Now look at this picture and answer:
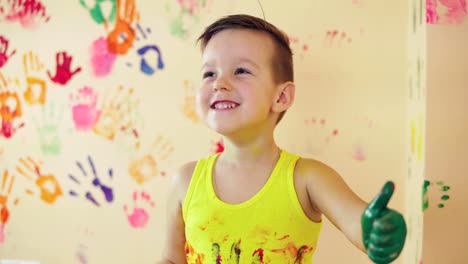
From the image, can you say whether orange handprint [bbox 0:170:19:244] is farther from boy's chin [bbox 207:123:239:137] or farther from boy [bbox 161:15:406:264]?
boy's chin [bbox 207:123:239:137]

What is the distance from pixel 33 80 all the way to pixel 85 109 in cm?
17

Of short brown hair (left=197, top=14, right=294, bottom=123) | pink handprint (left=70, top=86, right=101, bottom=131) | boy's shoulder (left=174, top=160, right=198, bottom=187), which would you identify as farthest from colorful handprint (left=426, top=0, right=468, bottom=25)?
pink handprint (left=70, top=86, right=101, bottom=131)

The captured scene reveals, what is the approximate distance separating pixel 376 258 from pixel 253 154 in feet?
1.26

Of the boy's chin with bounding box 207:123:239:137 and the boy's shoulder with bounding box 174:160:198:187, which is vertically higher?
the boy's chin with bounding box 207:123:239:137

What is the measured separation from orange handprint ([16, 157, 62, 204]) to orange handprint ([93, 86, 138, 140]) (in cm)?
19

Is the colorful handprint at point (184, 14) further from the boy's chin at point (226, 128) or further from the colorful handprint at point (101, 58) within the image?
the boy's chin at point (226, 128)

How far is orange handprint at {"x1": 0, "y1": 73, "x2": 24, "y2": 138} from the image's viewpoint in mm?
1425

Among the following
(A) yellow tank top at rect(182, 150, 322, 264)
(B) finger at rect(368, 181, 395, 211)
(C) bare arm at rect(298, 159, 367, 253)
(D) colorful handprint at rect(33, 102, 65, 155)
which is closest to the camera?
(B) finger at rect(368, 181, 395, 211)

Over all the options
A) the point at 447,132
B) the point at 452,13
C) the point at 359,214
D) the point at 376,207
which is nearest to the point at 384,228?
the point at 376,207

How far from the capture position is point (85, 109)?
1382 mm

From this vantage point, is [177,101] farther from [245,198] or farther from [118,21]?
[245,198]

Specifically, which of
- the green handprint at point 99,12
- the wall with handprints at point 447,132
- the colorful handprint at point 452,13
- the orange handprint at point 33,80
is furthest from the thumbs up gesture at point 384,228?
the orange handprint at point 33,80

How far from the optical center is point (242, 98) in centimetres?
94

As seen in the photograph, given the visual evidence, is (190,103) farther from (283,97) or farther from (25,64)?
(25,64)
